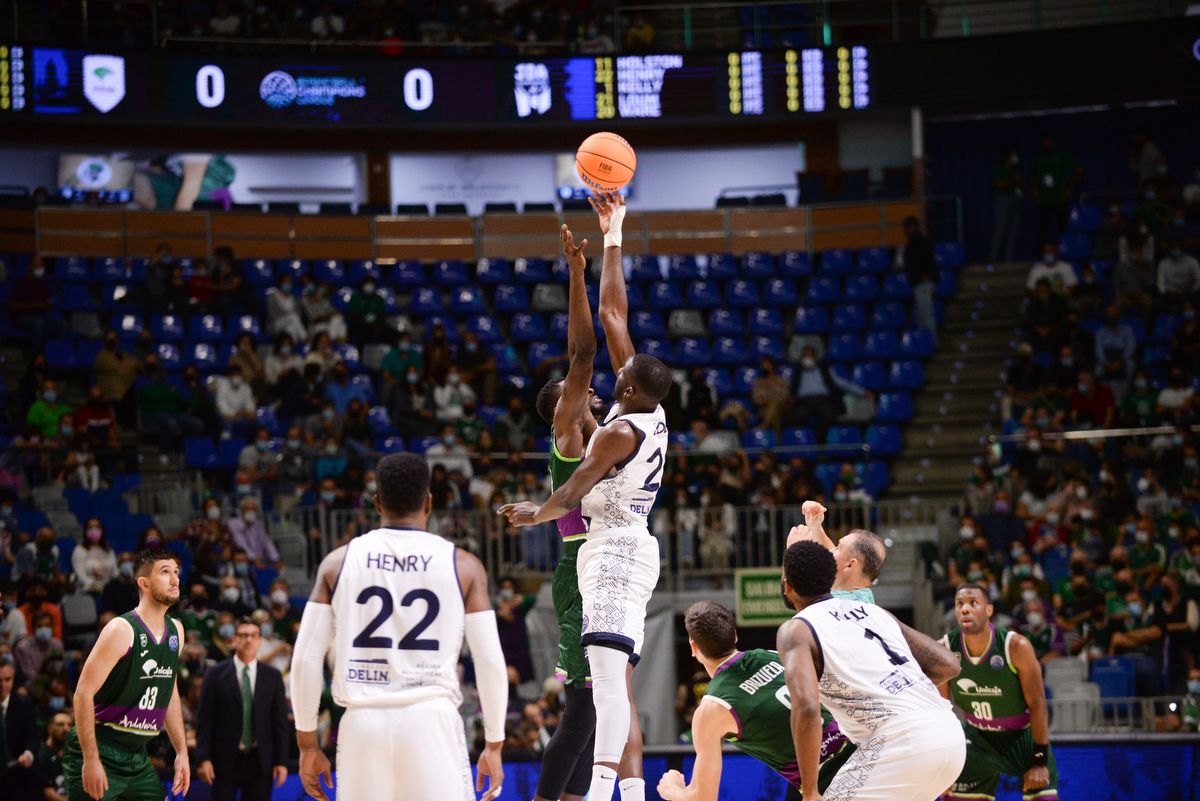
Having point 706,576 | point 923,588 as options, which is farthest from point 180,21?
point 923,588

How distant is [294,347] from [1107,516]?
34.5 feet

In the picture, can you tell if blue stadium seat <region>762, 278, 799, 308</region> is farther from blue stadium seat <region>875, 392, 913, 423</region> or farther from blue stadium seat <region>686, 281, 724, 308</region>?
blue stadium seat <region>875, 392, 913, 423</region>

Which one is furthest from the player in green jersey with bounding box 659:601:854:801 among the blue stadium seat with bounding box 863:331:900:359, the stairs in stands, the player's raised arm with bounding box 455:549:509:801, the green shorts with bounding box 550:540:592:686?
the blue stadium seat with bounding box 863:331:900:359

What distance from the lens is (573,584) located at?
25.4ft

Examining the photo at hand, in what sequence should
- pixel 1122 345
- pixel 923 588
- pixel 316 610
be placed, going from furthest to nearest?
1. pixel 1122 345
2. pixel 923 588
3. pixel 316 610

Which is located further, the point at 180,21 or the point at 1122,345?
the point at 180,21

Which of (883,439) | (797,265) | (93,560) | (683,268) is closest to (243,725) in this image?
(93,560)

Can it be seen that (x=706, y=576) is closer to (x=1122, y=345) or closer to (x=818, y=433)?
(x=818, y=433)

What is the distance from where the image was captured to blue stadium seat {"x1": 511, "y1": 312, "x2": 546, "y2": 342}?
72.5ft

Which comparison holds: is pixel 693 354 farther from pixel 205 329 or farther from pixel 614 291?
pixel 614 291

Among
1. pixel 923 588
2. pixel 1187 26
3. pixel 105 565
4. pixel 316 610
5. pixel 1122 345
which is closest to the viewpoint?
pixel 316 610

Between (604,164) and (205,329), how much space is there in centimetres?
1382

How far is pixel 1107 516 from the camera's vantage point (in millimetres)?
17125

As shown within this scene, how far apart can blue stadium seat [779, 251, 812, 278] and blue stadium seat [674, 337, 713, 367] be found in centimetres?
233
